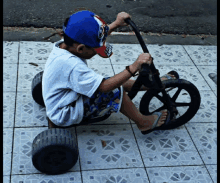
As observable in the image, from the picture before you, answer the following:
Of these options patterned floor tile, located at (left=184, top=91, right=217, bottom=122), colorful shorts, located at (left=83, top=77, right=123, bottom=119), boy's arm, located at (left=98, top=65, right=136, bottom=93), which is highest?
boy's arm, located at (left=98, top=65, right=136, bottom=93)

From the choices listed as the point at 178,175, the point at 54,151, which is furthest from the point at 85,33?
the point at 178,175

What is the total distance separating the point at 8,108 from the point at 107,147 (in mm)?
1046

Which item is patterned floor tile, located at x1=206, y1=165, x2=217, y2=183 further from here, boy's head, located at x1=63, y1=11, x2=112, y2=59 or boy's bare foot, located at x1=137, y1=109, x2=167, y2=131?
boy's head, located at x1=63, y1=11, x2=112, y2=59

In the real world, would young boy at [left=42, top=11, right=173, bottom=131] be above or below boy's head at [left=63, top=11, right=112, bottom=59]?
below

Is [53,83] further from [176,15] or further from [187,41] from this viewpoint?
[176,15]

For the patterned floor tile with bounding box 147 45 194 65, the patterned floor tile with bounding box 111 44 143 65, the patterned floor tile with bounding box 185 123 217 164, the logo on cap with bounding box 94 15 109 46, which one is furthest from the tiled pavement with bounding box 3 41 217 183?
the logo on cap with bounding box 94 15 109 46

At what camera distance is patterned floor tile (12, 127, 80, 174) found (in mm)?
2545

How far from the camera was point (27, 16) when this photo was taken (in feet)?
15.8

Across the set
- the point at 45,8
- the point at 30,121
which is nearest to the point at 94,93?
the point at 30,121

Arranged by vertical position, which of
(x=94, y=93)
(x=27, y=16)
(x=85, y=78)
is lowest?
(x=27, y=16)

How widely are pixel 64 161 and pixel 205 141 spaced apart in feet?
4.47

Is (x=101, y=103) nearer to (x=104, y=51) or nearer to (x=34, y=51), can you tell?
(x=104, y=51)

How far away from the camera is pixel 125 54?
4121mm

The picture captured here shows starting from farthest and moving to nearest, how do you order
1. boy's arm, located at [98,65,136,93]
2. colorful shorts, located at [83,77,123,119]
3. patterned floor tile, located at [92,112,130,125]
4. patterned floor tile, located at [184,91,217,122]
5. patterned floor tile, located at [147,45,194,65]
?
1. patterned floor tile, located at [147,45,194,65]
2. patterned floor tile, located at [184,91,217,122]
3. patterned floor tile, located at [92,112,130,125]
4. colorful shorts, located at [83,77,123,119]
5. boy's arm, located at [98,65,136,93]
